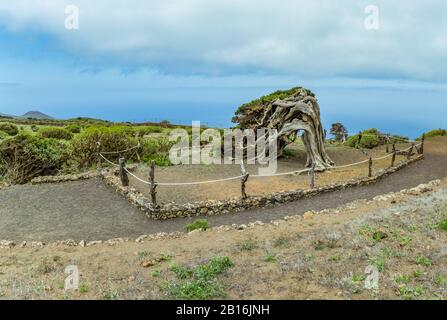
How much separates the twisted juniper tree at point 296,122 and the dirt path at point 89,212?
364 centimetres

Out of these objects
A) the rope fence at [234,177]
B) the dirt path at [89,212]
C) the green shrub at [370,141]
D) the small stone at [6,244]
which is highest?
the green shrub at [370,141]

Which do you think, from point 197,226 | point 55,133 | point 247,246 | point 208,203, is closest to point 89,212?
point 208,203

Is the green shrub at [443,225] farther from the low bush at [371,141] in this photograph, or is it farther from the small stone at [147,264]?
the low bush at [371,141]

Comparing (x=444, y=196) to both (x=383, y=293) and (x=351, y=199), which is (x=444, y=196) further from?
(x=383, y=293)

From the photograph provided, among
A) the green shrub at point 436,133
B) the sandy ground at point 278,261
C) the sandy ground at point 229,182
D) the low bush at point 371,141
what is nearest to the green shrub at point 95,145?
the sandy ground at point 229,182

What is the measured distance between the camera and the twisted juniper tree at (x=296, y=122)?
67.6ft

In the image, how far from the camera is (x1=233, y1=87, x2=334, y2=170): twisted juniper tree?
2059 cm

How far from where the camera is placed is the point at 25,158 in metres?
19.2

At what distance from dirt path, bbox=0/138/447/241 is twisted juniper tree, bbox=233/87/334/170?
143 inches

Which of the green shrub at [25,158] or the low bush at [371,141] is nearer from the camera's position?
the green shrub at [25,158]

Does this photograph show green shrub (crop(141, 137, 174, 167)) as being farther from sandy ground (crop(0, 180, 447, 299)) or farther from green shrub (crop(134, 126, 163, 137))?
sandy ground (crop(0, 180, 447, 299))

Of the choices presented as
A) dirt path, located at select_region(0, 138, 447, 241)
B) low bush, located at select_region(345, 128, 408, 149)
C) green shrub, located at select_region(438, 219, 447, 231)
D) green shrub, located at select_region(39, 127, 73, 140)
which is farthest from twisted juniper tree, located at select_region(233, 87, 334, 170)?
green shrub, located at select_region(39, 127, 73, 140)
